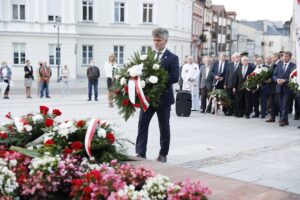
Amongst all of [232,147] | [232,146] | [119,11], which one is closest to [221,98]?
[232,146]

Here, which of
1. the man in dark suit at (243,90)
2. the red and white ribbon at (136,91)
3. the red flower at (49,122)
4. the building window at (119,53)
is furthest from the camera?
the building window at (119,53)

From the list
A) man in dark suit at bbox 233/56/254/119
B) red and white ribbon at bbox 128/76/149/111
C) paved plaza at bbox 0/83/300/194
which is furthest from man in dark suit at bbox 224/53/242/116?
red and white ribbon at bbox 128/76/149/111

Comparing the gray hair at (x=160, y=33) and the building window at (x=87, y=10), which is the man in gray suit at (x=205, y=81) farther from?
the building window at (x=87, y=10)

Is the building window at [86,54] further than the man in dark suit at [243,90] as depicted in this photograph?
Yes

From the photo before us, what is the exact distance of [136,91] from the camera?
710 centimetres

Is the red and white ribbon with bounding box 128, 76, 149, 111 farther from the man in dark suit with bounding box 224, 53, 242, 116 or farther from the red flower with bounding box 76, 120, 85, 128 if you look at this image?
the man in dark suit with bounding box 224, 53, 242, 116

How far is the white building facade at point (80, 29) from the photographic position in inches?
1508

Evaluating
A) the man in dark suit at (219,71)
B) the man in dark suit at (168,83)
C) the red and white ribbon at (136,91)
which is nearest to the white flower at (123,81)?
the red and white ribbon at (136,91)

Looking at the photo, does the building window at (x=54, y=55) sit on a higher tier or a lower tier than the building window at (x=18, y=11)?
lower

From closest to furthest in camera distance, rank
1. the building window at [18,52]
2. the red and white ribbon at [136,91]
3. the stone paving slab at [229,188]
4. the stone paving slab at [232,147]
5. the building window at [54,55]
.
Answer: the stone paving slab at [229,188], the red and white ribbon at [136,91], the stone paving slab at [232,147], the building window at [18,52], the building window at [54,55]

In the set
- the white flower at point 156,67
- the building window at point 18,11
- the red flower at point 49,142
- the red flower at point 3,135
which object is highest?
the building window at point 18,11

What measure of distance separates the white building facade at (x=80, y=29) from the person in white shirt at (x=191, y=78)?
24.2 metres

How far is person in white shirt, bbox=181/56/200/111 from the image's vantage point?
1666cm

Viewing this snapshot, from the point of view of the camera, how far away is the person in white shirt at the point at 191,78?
16656 millimetres
